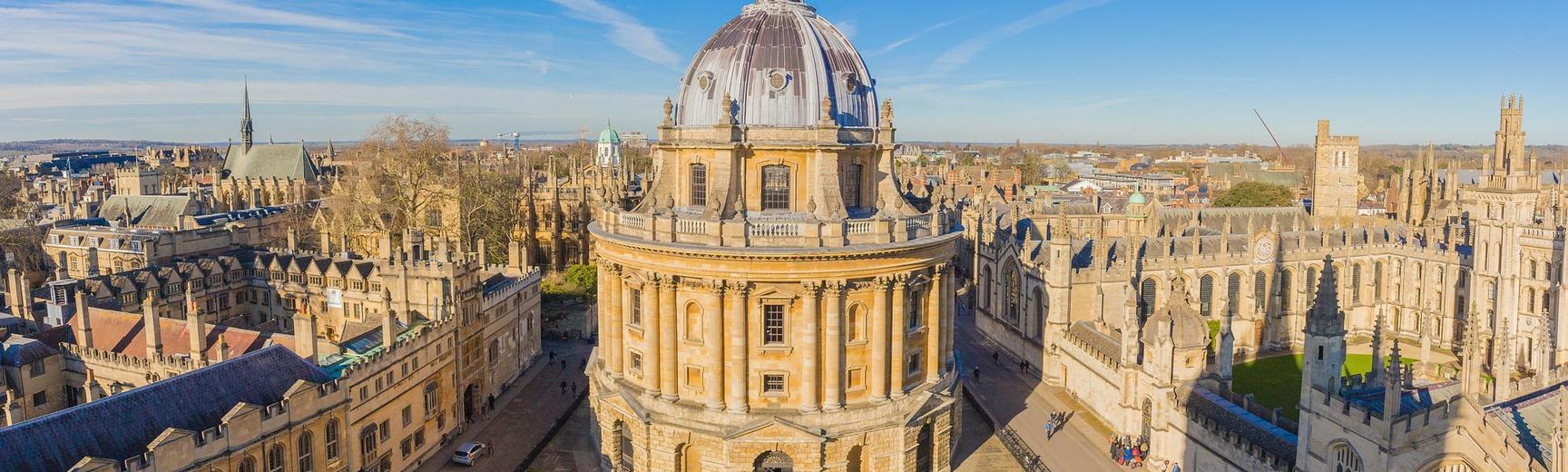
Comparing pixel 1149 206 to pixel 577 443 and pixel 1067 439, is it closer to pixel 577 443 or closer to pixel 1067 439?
pixel 1067 439

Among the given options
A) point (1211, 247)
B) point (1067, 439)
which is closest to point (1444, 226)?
point (1211, 247)

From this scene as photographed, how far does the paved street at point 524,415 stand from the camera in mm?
39062

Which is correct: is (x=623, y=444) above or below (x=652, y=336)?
below

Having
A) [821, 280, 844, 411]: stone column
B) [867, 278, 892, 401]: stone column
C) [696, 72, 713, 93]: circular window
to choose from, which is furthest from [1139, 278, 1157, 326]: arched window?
[696, 72, 713, 93]: circular window

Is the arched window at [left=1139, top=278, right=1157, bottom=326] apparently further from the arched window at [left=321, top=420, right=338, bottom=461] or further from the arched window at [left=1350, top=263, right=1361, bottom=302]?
the arched window at [left=321, top=420, right=338, bottom=461]

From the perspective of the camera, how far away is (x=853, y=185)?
1374 inches

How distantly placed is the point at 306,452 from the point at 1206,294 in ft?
161

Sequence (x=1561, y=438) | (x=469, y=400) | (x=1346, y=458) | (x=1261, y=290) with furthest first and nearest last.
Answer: (x=1261, y=290) < (x=469, y=400) < (x=1346, y=458) < (x=1561, y=438)

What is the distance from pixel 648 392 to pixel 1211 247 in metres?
39.5

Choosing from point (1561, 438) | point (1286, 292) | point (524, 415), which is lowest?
point (524, 415)

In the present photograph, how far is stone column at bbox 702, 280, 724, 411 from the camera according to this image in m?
31.7

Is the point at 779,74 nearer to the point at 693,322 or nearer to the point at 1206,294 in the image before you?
the point at 693,322

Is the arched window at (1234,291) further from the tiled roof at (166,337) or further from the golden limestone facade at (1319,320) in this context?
the tiled roof at (166,337)

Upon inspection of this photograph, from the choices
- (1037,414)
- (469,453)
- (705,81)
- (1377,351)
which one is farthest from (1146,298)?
(469,453)
